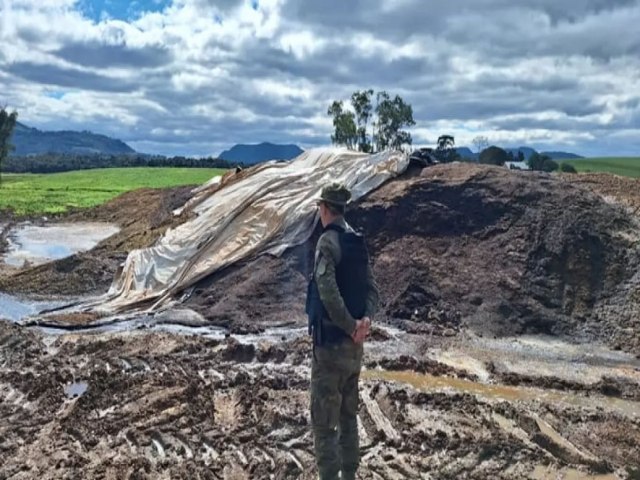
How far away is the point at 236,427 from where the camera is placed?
6.59 meters

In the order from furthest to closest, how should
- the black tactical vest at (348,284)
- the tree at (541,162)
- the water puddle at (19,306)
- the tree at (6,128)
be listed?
the tree at (6,128) < the tree at (541,162) < the water puddle at (19,306) < the black tactical vest at (348,284)

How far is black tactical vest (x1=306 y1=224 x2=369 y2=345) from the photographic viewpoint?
461 cm

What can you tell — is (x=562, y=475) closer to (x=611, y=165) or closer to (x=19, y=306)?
(x=19, y=306)

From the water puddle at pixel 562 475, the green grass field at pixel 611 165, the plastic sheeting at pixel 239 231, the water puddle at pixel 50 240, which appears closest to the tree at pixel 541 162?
the plastic sheeting at pixel 239 231

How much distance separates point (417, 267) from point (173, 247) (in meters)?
5.23

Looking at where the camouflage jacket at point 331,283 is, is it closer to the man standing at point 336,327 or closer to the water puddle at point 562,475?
the man standing at point 336,327

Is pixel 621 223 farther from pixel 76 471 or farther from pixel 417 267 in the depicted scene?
pixel 76 471

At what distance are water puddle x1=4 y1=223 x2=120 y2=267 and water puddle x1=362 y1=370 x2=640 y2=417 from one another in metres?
11.9

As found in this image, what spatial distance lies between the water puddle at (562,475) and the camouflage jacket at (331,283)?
2396 mm

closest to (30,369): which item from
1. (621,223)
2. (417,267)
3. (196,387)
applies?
(196,387)

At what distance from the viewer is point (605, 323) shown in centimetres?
1082

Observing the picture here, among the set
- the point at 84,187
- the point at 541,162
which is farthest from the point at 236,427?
the point at 84,187

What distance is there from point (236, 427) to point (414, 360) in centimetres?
329

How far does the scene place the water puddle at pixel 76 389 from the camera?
766 centimetres
